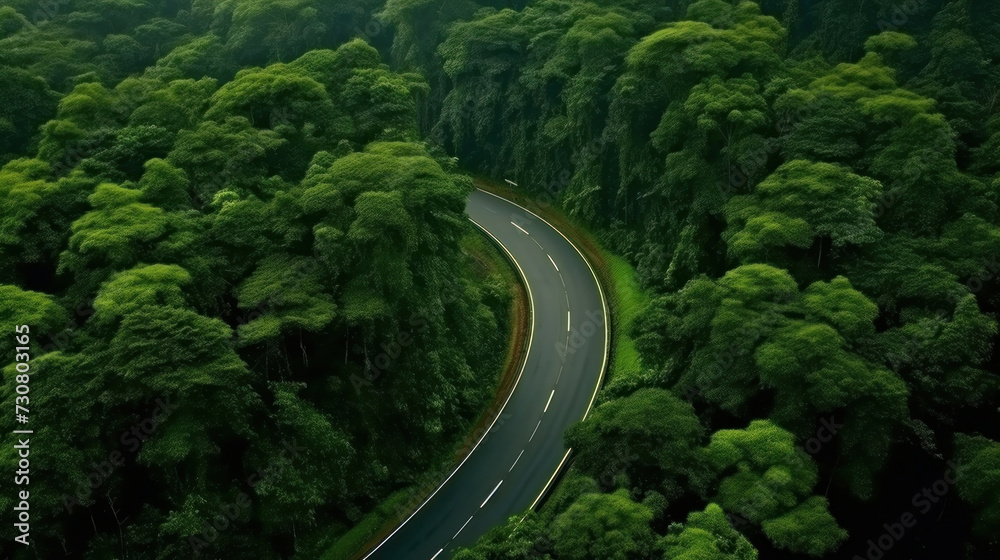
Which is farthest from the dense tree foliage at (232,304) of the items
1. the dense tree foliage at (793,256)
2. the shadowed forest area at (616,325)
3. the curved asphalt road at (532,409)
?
the dense tree foliage at (793,256)

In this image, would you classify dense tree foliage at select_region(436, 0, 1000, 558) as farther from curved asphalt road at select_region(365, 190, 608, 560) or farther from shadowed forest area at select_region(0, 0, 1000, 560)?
curved asphalt road at select_region(365, 190, 608, 560)

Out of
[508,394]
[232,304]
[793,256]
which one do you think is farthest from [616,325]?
[232,304]

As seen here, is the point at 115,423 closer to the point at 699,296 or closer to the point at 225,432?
the point at 225,432

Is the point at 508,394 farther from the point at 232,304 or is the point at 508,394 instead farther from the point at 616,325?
the point at 232,304

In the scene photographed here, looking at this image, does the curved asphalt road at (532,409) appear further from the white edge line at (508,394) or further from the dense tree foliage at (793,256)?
the dense tree foliage at (793,256)

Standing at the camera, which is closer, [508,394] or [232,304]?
[232,304]

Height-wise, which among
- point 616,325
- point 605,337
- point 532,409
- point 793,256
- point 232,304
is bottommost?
point 532,409
